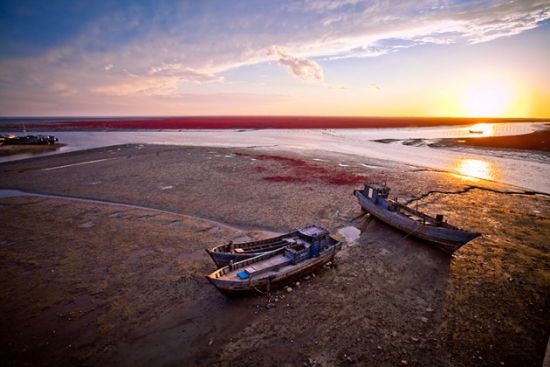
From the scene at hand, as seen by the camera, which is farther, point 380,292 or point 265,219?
point 265,219

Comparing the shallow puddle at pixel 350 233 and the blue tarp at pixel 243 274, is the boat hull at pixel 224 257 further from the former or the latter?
the shallow puddle at pixel 350 233

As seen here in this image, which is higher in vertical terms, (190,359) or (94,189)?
(94,189)

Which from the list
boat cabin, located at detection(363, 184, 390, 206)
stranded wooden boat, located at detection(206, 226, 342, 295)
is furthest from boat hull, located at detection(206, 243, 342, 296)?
boat cabin, located at detection(363, 184, 390, 206)

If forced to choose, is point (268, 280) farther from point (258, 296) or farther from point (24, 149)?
point (24, 149)

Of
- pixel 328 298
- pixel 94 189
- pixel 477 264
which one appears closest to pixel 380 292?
pixel 328 298

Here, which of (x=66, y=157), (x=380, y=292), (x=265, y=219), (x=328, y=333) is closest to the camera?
(x=328, y=333)

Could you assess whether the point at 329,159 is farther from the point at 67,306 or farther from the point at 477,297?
the point at 67,306
